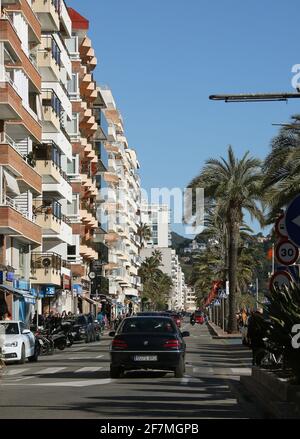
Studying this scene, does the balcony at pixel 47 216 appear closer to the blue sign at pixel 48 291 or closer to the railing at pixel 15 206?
the railing at pixel 15 206

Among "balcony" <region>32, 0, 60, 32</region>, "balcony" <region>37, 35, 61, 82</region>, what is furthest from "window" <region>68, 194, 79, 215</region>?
"balcony" <region>32, 0, 60, 32</region>

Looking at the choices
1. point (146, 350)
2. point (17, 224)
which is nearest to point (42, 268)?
point (17, 224)

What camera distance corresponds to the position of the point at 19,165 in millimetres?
51625

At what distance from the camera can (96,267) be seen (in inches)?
4156

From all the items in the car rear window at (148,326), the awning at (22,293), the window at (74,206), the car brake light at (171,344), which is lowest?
the car brake light at (171,344)

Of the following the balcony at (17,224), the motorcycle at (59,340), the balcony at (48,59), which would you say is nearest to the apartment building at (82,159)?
the balcony at (48,59)

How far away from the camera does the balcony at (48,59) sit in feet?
215

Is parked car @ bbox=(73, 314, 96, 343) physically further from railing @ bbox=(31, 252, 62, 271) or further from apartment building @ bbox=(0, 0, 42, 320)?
railing @ bbox=(31, 252, 62, 271)

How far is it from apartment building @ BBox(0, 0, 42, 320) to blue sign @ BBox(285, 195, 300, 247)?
109 ft

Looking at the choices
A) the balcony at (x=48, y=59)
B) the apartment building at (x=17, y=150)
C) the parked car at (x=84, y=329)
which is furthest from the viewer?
the balcony at (x=48, y=59)

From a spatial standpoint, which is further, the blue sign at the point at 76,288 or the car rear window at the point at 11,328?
the blue sign at the point at 76,288

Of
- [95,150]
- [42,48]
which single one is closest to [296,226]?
[42,48]

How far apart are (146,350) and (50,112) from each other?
4279cm

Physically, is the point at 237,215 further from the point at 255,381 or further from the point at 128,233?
the point at 128,233
